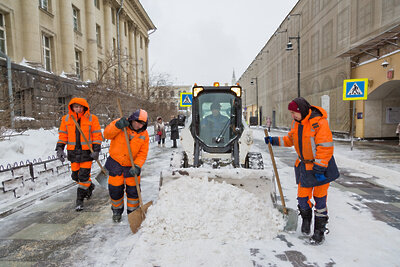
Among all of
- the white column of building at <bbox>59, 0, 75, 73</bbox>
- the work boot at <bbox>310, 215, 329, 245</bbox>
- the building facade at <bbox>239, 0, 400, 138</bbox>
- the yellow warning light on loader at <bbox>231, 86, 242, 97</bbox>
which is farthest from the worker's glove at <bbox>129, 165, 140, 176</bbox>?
the white column of building at <bbox>59, 0, 75, 73</bbox>

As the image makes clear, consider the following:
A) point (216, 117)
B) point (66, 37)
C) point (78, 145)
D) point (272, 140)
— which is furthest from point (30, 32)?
point (272, 140)

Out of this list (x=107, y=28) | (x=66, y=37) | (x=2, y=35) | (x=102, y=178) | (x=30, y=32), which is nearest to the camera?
(x=102, y=178)

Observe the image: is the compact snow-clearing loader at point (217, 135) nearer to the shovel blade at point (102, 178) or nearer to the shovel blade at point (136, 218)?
the shovel blade at point (102, 178)

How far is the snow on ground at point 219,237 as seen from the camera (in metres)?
2.74

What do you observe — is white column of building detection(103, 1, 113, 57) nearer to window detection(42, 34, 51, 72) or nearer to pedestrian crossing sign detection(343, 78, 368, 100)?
window detection(42, 34, 51, 72)

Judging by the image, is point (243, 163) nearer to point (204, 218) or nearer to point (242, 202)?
point (242, 202)

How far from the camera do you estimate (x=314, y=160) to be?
10.1 feet

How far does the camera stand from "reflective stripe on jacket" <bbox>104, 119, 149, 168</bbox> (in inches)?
141

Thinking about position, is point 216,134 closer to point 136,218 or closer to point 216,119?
point 216,119

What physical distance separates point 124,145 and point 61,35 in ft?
52.7

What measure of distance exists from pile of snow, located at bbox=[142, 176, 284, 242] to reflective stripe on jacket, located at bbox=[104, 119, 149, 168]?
0.62 meters

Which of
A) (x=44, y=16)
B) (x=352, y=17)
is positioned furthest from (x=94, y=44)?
(x=352, y=17)

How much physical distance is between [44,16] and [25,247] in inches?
608

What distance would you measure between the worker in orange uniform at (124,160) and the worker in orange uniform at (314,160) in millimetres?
2056
